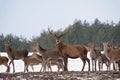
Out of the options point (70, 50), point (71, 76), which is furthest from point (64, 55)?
point (71, 76)

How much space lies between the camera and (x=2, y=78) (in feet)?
51.9

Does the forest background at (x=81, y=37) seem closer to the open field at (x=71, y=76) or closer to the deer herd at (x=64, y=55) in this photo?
the deer herd at (x=64, y=55)

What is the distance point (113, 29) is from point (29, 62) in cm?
5719

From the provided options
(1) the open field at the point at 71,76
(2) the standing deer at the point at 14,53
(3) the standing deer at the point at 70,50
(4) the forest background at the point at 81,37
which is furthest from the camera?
(4) the forest background at the point at 81,37

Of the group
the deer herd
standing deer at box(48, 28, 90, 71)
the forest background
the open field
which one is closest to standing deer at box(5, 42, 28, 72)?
the deer herd

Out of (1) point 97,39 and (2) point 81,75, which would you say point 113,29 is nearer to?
(1) point 97,39

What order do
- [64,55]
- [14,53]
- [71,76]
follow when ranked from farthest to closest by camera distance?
[14,53], [64,55], [71,76]

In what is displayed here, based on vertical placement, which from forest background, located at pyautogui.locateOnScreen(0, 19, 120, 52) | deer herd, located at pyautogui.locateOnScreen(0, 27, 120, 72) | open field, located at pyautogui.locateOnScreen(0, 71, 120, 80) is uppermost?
forest background, located at pyautogui.locateOnScreen(0, 19, 120, 52)

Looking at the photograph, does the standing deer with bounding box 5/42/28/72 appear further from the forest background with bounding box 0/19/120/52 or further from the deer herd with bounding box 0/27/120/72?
the forest background with bounding box 0/19/120/52

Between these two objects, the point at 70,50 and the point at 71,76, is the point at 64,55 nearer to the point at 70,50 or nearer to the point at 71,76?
the point at 70,50

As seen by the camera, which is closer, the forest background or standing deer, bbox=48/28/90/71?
standing deer, bbox=48/28/90/71

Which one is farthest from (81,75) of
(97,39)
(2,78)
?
(97,39)

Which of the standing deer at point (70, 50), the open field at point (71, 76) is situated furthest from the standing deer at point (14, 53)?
the open field at point (71, 76)

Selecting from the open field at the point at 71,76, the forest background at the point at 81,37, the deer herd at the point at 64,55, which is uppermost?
the forest background at the point at 81,37
